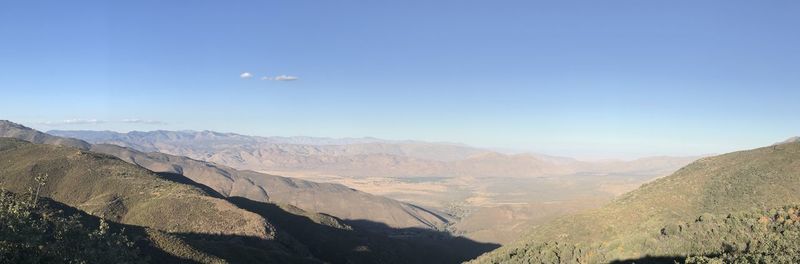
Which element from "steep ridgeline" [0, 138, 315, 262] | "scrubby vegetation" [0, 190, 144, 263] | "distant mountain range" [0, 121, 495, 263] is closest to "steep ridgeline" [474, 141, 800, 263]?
"distant mountain range" [0, 121, 495, 263]

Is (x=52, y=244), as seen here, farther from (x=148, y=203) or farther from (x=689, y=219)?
(x=689, y=219)

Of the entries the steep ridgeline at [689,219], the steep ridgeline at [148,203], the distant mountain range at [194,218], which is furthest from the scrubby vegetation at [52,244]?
the steep ridgeline at [689,219]

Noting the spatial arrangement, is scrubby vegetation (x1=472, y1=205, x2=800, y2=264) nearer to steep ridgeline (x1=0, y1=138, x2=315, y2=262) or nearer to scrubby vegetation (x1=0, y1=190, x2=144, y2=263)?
steep ridgeline (x1=0, y1=138, x2=315, y2=262)

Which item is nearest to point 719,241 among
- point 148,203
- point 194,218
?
point 194,218

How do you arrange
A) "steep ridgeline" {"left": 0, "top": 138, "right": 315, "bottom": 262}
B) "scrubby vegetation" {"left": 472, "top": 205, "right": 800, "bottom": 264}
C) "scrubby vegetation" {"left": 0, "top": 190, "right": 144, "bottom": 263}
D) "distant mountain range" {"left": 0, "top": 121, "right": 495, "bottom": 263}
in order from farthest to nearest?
"distant mountain range" {"left": 0, "top": 121, "right": 495, "bottom": 263}
"steep ridgeline" {"left": 0, "top": 138, "right": 315, "bottom": 262}
"scrubby vegetation" {"left": 472, "top": 205, "right": 800, "bottom": 264}
"scrubby vegetation" {"left": 0, "top": 190, "right": 144, "bottom": 263}

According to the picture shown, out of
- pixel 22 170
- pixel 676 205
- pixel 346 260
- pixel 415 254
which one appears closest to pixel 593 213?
pixel 676 205

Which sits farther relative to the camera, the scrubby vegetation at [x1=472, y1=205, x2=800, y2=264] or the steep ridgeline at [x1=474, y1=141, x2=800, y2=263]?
the steep ridgeline at [x1=474, y1=141, x2=800, y2=263]
